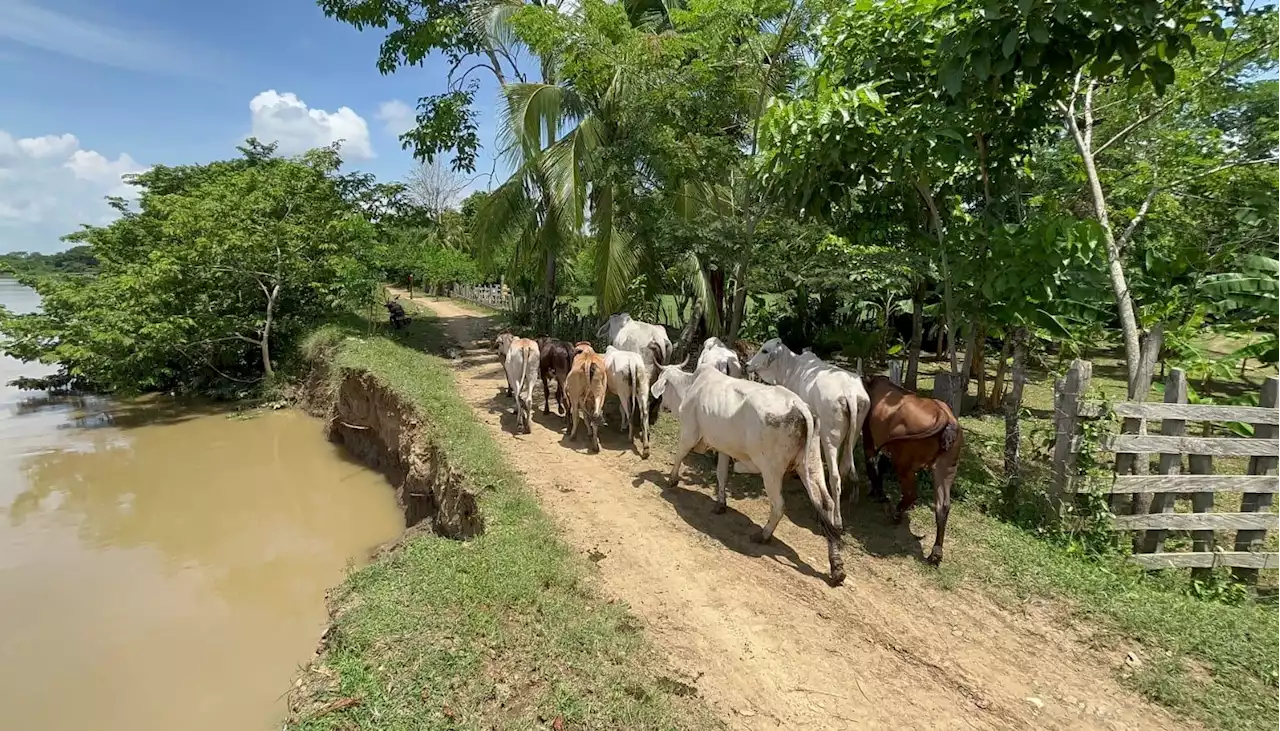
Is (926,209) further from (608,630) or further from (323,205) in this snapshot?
(323,205)

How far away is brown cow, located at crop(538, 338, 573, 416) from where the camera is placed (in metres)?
9.45

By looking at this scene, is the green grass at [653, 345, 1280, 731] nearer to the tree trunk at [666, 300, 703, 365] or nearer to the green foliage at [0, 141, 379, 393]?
the tree trunk at [666, 300, 703, 365]

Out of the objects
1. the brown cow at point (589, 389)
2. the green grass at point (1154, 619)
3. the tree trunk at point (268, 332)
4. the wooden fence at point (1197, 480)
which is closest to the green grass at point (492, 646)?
the brown cow at point (589, 389)

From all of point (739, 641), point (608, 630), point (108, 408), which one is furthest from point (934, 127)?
point (108, 408)

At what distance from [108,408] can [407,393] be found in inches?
433

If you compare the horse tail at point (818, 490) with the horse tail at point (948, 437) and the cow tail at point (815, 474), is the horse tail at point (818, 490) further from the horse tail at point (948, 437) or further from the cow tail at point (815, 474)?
the horse tail at point (948, 437)

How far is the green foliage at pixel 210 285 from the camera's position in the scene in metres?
13.2

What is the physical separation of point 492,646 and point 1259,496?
6253 millimetres

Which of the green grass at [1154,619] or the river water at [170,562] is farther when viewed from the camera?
the river water at [170,562]

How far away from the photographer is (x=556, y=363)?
953 cm

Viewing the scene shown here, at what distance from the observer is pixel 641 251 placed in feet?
44.7

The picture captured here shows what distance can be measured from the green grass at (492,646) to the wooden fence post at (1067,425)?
12.7 ft

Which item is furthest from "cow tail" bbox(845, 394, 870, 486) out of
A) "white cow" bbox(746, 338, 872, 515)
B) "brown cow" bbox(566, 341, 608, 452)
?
"brown cow" bbox(566, 341, 608, 452)

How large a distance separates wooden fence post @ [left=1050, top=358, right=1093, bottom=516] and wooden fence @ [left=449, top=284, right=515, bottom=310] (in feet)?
77.0
